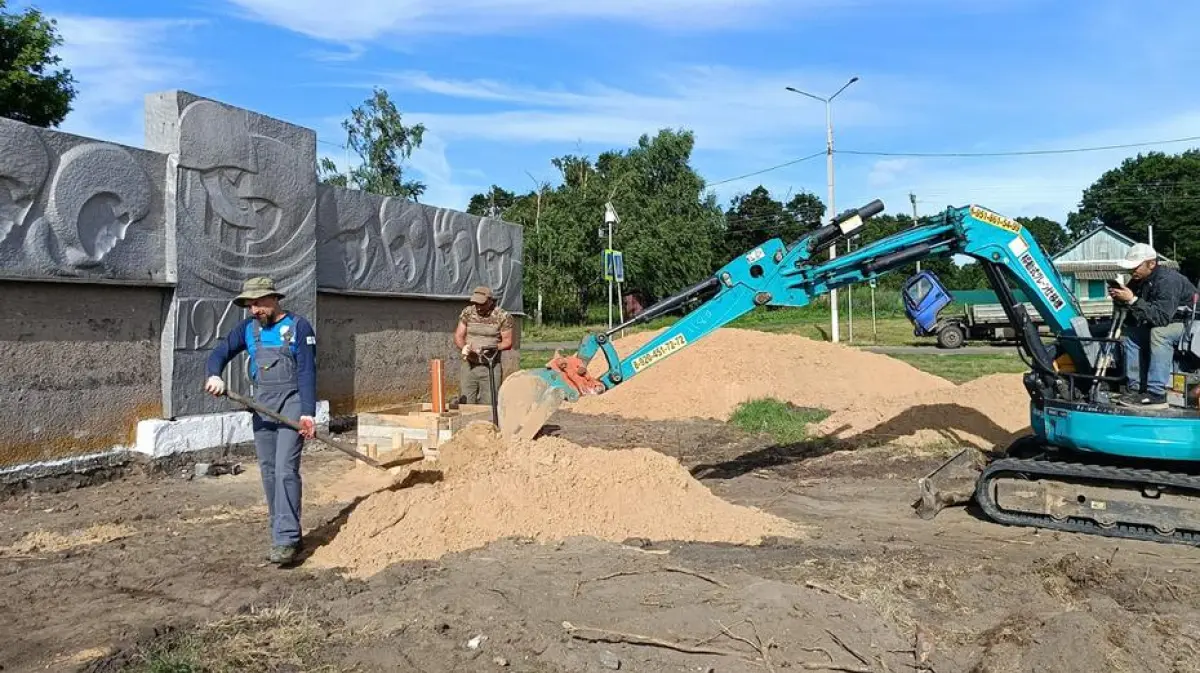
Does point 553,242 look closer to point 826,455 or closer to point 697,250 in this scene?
point 697,250

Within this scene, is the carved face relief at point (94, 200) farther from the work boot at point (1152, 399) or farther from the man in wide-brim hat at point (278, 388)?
the work boot at point (1152, 399)

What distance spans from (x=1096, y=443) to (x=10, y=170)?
30.7 feet

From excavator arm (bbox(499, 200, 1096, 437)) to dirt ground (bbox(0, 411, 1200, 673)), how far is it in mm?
1542

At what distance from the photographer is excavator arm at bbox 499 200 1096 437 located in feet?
25.3

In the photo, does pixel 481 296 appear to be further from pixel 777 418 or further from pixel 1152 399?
pixel 1152 399

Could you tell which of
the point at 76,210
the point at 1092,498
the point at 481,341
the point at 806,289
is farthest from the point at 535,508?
the point at 76,210

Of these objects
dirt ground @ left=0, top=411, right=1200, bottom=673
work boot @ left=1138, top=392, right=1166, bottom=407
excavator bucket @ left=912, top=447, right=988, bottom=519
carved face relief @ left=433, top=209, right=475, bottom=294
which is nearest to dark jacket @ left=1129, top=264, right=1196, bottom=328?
work boot @ left=1138, top=392, right=1166, bottom=407

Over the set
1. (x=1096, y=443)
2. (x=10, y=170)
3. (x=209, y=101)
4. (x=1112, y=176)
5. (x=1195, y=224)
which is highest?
(x=1112, y=176)

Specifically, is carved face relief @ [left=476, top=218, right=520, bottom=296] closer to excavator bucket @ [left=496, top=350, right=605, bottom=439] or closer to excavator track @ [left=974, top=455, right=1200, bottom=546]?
excavator bucket @ [left=496, top=350, right=605, bottom=439]

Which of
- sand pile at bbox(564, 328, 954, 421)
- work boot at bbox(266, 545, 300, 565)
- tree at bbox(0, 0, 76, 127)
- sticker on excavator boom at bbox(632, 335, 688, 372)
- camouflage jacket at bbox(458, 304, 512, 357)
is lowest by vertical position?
work boot at bbox(266, 545, 300, 565)

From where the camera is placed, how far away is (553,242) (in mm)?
40781

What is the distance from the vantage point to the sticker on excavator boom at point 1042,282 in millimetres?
7758

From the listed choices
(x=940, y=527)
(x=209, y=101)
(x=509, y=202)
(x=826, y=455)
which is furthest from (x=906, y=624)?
(x=509, y=202)

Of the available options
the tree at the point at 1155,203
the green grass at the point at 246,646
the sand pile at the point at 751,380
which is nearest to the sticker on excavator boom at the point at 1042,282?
the green grass at the point at 246,646
